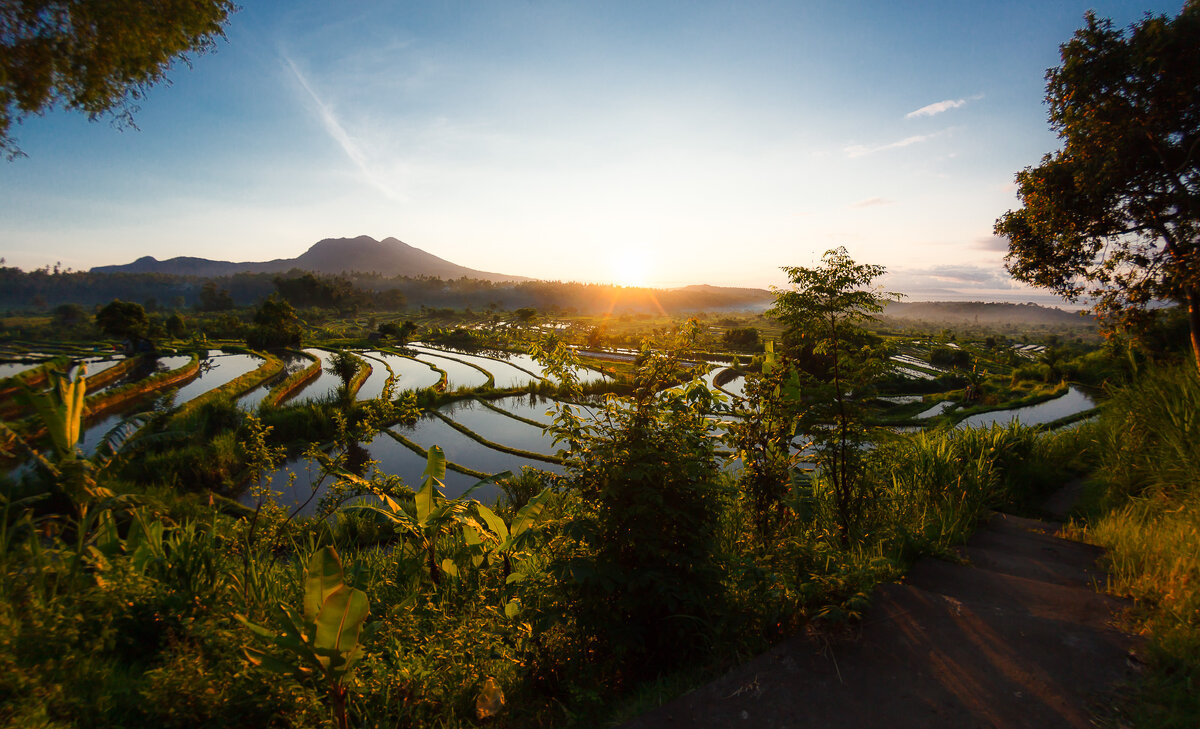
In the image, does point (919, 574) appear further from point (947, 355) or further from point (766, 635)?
point (947, 355)

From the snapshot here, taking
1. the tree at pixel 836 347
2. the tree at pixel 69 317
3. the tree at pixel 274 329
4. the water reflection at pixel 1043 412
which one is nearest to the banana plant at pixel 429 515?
the tree at pixel 836 347

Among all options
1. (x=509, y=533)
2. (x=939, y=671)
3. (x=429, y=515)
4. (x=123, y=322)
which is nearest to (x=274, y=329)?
(x=123, y=322)

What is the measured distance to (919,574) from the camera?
3.88m

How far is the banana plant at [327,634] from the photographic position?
2.40 m

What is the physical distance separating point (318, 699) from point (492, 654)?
3.39ft

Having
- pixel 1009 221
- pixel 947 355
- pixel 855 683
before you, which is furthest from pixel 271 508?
pixel 947 355

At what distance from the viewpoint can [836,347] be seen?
4648 millimetres

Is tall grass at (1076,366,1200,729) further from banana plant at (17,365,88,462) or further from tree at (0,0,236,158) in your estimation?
tree at (0,0,236,158)

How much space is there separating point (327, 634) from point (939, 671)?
133 inches

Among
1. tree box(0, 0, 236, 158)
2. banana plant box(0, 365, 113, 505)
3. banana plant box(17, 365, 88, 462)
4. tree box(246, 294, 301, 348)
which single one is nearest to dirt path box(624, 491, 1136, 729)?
banana plant box(0, 365, 113, 505)

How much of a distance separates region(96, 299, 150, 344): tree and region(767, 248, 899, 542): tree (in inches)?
1742

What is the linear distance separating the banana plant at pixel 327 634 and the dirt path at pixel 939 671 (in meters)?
1.58

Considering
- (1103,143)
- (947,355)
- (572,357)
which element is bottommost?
(947,355)

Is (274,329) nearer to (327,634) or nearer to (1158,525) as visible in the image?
(327,634)
